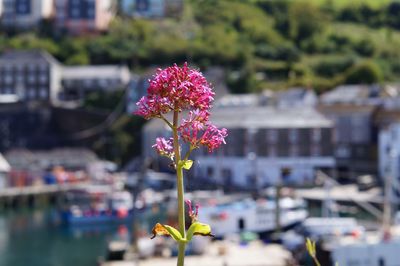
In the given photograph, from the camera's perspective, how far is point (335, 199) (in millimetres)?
35531

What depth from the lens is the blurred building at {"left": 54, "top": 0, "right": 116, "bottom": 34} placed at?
67562mm

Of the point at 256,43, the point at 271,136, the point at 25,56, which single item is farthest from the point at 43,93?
the point at 271,136

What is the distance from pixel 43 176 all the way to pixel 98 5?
86.5 feet

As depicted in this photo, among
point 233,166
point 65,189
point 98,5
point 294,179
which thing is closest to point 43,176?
point 65,189

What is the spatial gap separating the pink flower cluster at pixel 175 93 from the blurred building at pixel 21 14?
220 feet

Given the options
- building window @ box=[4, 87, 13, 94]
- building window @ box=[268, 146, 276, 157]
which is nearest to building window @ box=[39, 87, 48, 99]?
building window @ box=[4, 87, 13, 94]

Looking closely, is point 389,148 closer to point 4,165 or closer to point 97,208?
point 97,208

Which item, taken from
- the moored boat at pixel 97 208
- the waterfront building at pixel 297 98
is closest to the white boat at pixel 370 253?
the moored boat at pixel 97 208

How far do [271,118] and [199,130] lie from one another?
39.7 meters

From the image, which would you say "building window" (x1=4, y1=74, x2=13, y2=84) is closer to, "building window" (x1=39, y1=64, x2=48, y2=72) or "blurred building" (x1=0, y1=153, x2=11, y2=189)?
"building window" (x1=39, y1=64, x2=48, y2=72)

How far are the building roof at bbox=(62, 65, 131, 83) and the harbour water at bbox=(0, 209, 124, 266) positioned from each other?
21.4m

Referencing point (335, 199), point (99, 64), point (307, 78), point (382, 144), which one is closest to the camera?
point (335, 199)

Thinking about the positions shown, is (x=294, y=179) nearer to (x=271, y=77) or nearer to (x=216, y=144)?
(x=271, y=77)

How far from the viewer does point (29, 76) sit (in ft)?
190
